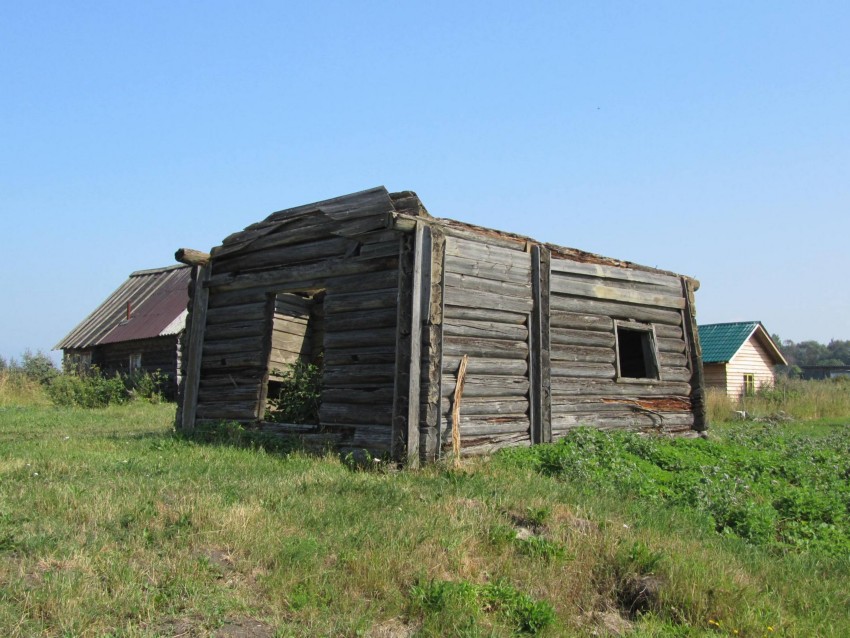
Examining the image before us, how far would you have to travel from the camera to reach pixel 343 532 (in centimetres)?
614

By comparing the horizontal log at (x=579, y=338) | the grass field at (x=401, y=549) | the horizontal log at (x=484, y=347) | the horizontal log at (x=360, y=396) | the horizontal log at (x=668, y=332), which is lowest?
the grass field at (x=401, y=549)

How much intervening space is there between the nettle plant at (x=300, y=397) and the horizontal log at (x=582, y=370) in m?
3.83

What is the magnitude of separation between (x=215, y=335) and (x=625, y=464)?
23.6 ft

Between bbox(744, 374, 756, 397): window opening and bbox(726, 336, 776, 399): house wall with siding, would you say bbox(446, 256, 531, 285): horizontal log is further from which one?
bbox(744, 374, 756, 397): window opening

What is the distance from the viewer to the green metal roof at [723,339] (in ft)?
104

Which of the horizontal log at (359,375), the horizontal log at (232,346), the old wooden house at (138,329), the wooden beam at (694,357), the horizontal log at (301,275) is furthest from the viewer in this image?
the old wooden house at (138,329)

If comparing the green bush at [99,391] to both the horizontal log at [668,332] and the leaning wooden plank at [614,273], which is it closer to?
the leaning wooden plank at [614,273]

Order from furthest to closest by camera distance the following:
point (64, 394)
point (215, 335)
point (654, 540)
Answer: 1. point (64, 394)
2. point (215, 335)
3. point (654, 540)

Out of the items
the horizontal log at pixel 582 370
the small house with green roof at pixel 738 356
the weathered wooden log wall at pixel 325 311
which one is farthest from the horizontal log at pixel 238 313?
the small house with green roof at pixel 738 356

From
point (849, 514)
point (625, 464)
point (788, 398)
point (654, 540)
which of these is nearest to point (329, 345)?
point (625, 464)

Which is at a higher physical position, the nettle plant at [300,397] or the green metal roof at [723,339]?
the green metal roof at [723,339]

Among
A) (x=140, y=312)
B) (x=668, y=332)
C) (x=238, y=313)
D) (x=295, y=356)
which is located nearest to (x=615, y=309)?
(x=668, y=332)

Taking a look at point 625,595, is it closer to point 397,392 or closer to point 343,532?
point 343,532

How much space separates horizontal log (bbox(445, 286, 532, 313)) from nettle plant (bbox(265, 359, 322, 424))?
8.69 ft
